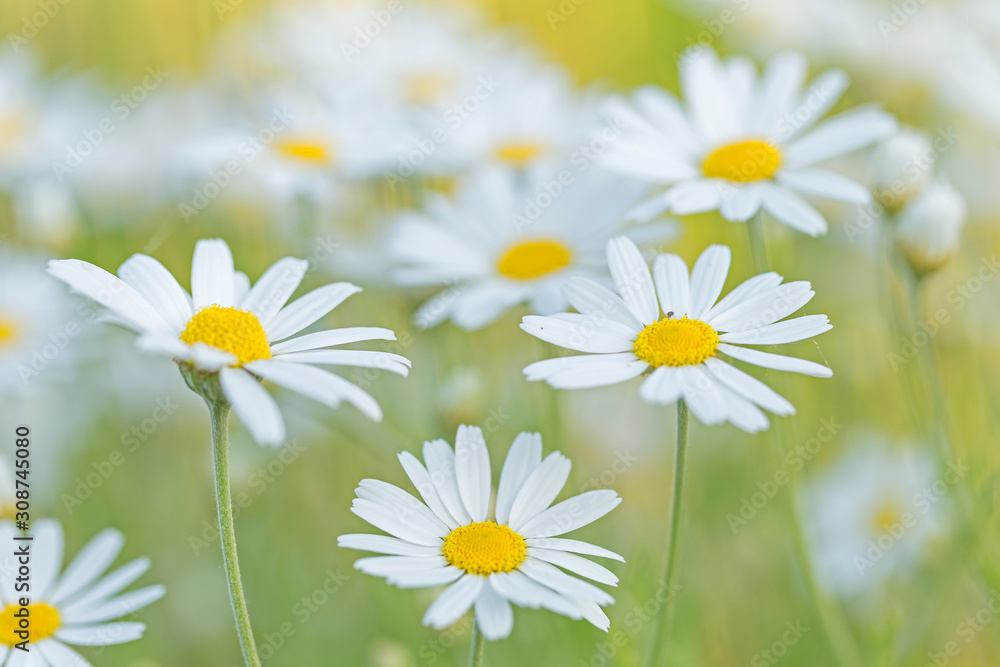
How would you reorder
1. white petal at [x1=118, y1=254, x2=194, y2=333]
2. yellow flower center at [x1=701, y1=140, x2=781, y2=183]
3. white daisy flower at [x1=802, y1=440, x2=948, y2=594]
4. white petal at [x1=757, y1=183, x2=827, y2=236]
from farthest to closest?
white daisy flower at [x1=802, y1=440, x2=948, y2=594]
yellow flower center at [x1=701, y1=140, x2=781, y2=183]
white petal at [x1=757, y1=183, x2=827, y2=236]
white petal at [x1=118, y1=254, x2=194, y2=333]

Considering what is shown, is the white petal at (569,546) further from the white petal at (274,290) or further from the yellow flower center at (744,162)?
the yellow flower center at (744,162)

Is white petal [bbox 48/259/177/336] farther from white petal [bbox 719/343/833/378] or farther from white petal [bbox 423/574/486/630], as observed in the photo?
white petal [bbox 719/343/833/378]

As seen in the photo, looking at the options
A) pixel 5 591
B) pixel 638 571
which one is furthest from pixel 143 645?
pixel 638 571

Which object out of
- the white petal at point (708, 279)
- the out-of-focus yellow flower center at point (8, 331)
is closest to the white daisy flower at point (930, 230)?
the white petal at point (708, 279)

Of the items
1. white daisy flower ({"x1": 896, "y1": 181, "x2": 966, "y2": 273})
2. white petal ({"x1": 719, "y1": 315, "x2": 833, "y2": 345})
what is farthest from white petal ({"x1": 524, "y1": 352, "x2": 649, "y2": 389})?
white daisy flower ({"x1": 896, "y1": 181, "x2": 966, "y2": 273})

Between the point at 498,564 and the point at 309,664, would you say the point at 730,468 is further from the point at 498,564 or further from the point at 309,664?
the point at 498,564

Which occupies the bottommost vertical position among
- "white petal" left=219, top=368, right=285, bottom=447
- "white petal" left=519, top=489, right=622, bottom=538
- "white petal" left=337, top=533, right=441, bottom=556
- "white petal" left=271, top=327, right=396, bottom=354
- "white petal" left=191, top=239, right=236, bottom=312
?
"white petal" left=337, top=533, right=441, bottom=556
